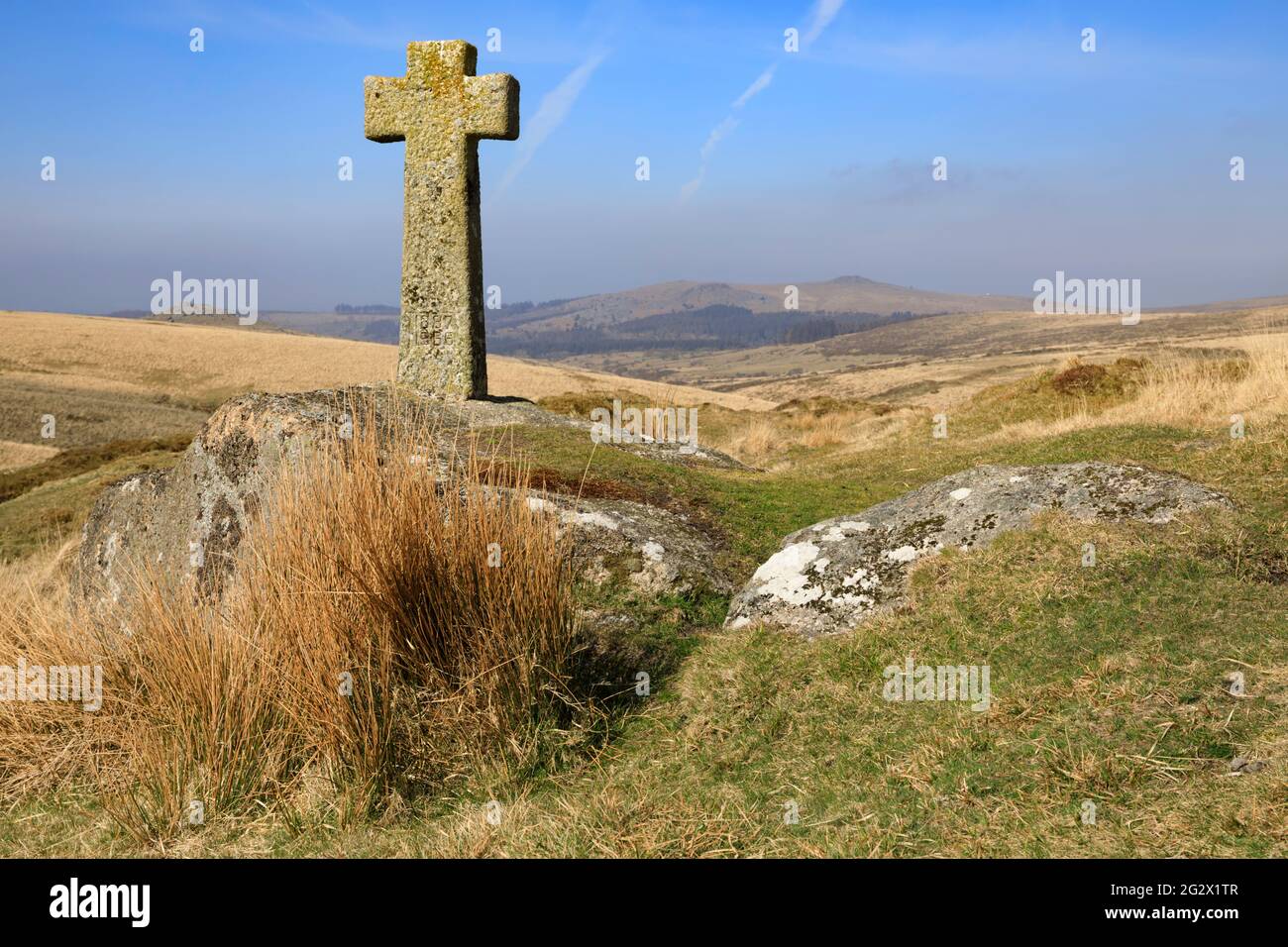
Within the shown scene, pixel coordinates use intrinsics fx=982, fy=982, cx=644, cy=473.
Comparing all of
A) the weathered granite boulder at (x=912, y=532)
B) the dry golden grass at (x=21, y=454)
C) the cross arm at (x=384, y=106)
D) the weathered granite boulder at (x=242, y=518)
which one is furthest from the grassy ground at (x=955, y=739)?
the dry golden grass at (x=21, y=454)

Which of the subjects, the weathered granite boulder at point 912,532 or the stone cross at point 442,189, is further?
the stone cross at point 442,189

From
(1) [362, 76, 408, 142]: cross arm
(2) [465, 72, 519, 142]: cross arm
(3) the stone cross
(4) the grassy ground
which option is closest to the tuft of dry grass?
(4) the grassy ground

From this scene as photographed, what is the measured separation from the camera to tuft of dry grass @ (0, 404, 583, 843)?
5367 millimetres

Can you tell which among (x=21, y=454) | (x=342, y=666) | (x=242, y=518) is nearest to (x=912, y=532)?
(x=342, y=666)

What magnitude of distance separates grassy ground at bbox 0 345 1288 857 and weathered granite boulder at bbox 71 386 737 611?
0.63 m

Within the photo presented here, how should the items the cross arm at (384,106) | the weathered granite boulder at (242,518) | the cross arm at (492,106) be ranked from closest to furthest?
the weathered granite boulder at (242,518) < the cross arm at (492,106) < the cross arm at (384,106)

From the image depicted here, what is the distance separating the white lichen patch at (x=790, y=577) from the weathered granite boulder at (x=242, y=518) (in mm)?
724

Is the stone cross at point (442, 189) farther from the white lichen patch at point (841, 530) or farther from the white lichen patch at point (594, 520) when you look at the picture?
the white lichen patch at point (841, 530)

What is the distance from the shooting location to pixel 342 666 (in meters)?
5.49

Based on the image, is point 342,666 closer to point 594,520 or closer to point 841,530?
point 594,520

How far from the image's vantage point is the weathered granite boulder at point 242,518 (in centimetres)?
814

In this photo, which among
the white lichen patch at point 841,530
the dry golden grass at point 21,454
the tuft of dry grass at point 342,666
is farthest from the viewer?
the dry golden grass at point 21,454

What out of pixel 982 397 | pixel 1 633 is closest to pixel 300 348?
pixel 982 397
